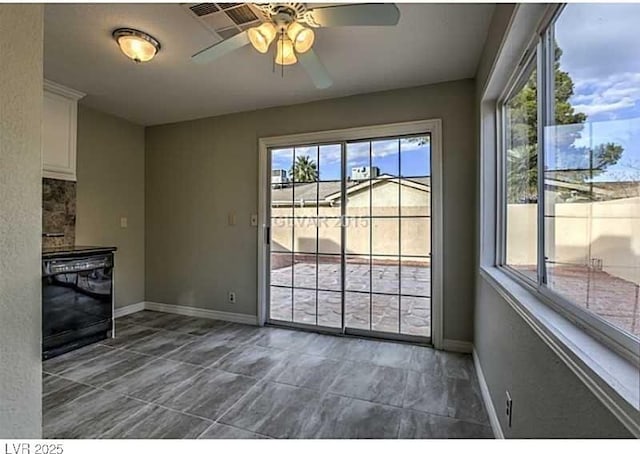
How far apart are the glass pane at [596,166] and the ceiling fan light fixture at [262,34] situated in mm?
1367

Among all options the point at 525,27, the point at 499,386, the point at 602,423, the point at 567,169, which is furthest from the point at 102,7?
the point at 499,386

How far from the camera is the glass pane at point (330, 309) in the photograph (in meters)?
3.51

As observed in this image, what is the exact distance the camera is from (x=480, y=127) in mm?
2588

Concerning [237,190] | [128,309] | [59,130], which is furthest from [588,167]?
[128,309]

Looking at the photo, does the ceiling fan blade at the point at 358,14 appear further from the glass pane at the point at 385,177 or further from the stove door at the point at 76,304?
the stove door at the point at 76,304

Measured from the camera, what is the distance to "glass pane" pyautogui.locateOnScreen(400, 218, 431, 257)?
10.5 ft

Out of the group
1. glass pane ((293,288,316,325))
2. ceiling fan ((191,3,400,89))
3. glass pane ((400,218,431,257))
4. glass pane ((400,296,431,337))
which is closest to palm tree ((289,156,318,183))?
glass pane ((400,218,431,257))

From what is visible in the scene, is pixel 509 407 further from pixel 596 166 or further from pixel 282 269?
pixel 282 269

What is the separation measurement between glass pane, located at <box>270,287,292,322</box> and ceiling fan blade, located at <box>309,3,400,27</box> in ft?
8.98

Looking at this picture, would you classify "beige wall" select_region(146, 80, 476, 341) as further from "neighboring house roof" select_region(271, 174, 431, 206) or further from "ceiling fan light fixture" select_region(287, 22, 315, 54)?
"ceiling fan light fixture" select_region(287, 22, 315, 54)

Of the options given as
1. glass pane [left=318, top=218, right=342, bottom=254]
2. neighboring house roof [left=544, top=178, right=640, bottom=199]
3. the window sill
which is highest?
neighboring house roof [left=544, top=178, right=640, bottom=199]

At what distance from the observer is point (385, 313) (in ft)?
11.0

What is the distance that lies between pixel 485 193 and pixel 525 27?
1218mm

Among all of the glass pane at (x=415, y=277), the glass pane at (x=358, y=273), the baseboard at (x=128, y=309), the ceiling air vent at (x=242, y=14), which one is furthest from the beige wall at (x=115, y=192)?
the glass pane at (x=415, y=277)
